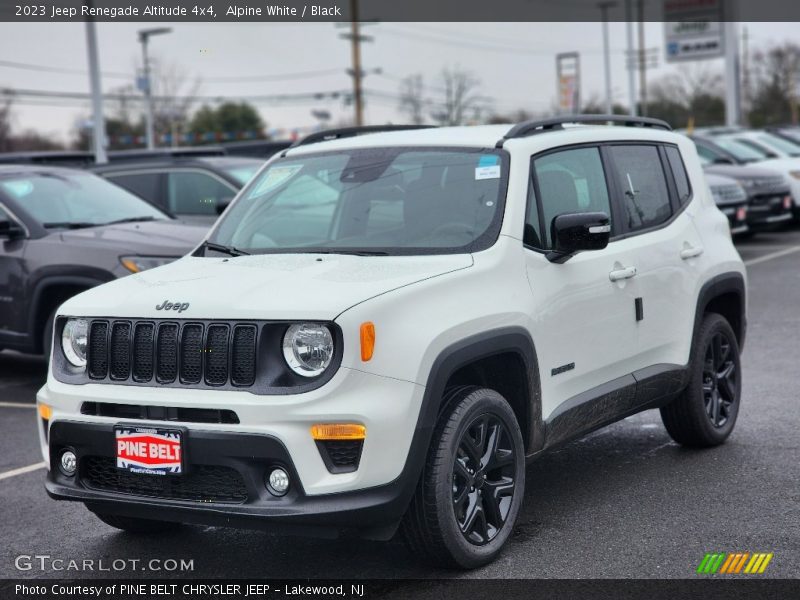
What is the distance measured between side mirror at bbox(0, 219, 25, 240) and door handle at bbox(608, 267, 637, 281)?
571cm

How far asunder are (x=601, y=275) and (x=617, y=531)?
121 centimetres

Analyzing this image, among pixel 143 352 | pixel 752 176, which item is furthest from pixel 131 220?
pixel 752 176

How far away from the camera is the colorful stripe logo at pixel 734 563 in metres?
4.62

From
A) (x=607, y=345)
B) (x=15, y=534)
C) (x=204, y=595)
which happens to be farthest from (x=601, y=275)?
(x=15, y=534)

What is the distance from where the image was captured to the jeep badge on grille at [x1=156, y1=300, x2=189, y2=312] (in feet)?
14.9

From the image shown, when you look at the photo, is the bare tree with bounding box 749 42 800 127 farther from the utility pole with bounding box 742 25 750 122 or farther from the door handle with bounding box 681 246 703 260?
the door handle with bounding box 681 246 703 260

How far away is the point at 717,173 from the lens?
18.8 meters

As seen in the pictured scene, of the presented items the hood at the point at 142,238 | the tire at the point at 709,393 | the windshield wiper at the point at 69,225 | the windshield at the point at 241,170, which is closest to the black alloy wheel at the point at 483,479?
the tire at the point at 709,393

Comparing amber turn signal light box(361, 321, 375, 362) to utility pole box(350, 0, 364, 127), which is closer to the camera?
amber turn signal light box(361, 321, 375, 362)

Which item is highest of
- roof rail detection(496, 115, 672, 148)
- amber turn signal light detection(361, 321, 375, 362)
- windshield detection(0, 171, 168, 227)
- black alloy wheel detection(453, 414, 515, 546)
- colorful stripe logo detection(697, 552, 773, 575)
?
roof rail detection(496, 115, 672, 148)

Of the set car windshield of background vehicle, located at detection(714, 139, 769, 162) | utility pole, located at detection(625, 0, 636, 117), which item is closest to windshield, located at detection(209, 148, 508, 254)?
car windshield of background vehicle, located at detection(714, 139, 769, 162)

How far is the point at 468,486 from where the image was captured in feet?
15.4

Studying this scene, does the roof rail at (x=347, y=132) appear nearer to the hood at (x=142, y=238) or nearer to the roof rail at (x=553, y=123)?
the roof rail at (x=553, y=123)

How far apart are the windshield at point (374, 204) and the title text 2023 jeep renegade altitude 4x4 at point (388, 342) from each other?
0.5 inches
